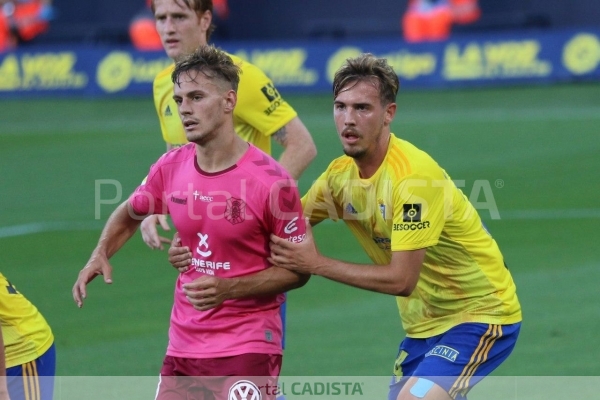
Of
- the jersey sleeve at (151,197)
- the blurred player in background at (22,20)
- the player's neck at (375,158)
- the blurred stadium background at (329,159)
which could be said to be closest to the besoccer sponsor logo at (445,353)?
the player's neck at (375,158)

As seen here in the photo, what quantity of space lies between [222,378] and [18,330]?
3.58 ft

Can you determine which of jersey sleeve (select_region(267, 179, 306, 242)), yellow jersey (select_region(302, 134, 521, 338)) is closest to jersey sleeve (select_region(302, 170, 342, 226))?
yellow jersey (select_region(302, 134, 521, 338))

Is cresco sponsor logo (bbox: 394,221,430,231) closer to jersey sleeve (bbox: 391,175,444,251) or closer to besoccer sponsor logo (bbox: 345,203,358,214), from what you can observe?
jersey sleeve (bbox: 391,175,444,251)

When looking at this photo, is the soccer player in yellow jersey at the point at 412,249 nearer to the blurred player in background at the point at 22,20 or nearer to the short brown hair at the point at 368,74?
the short brown hair at the point at 368,74

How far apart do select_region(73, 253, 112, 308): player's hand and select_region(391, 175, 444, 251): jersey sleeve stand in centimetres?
153

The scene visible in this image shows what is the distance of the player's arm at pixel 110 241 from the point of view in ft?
20.1

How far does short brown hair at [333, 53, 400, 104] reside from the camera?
6.13 meters

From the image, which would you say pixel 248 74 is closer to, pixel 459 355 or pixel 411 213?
pixel 411 213

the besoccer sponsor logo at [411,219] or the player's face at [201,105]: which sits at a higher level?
the player's face at [201,105]

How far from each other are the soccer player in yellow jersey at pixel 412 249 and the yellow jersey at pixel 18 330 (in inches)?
52.3

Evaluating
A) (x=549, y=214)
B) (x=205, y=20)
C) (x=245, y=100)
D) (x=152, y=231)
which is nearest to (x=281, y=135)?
(x=245, y=100)

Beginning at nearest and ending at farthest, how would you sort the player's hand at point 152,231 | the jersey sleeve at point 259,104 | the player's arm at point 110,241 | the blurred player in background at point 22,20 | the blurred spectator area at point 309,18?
the player's arm at point 110,241, the player's hand at point 152,231, the jersey sleeve at point 259,104, the blurred spectator area at point 309,18, the blurred player in background at point 22,20

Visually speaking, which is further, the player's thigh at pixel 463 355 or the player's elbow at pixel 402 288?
the player's thigh at pixel 463 355

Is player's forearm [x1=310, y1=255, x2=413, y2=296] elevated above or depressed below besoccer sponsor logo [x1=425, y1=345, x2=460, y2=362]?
above
